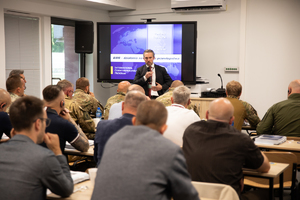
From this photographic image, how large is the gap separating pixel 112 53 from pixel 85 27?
0.86 m

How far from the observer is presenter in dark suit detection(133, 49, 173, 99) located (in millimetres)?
6746

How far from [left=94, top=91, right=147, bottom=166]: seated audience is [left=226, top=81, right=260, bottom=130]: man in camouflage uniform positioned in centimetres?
231

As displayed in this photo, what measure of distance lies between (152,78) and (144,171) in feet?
18.1

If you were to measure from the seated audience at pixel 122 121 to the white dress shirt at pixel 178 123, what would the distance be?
0.79m

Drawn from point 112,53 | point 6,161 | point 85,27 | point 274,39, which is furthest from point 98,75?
point 6,161

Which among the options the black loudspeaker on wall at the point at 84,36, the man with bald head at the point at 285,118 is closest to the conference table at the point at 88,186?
the man with bald head at the point at 285,118

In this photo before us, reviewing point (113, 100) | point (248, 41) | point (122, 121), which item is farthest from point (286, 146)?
point (248, 41)

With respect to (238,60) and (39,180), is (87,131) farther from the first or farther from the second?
(238,60)

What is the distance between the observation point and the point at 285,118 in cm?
423

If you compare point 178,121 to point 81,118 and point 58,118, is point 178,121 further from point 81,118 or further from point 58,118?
point 81,118

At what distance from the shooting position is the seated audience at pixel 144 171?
153 cm

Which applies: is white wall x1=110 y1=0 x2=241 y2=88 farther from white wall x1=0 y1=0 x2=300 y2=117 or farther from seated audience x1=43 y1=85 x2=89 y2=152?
seated audience x1=43 y1=85 x2=89 y2=152

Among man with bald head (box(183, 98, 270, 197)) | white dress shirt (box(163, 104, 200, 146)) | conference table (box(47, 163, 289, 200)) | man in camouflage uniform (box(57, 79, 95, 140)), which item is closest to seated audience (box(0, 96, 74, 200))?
conference table (box(47, 163, 289, 200))

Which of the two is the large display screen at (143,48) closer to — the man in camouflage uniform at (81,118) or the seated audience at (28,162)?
the man in camouflage uniform at (81,118)
